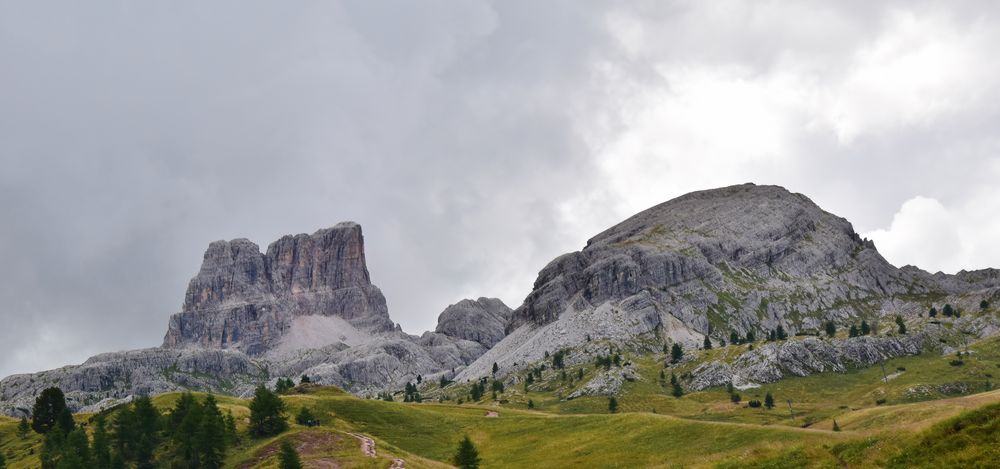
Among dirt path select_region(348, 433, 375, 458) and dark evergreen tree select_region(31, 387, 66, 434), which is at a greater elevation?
dark evergreen tree select_region(31, 387, 66, 434)

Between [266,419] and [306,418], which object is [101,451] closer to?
[266,419]

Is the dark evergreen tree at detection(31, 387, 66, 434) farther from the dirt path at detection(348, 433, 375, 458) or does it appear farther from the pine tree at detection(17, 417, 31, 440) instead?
the dirt path at detection(348, 433, 375, 458)

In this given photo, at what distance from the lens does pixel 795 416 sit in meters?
169

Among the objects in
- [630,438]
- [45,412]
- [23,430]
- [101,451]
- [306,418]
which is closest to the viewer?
[630,438]

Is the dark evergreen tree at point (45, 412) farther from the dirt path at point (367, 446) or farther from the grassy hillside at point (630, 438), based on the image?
the dirt path at point (367, 446)

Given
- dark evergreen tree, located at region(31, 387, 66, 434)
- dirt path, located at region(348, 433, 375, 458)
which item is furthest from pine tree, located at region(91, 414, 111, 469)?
dark evergreen tree, located at region(31, 387, 66, 434)

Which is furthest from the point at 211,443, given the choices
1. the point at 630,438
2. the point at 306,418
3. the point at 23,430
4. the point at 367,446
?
the point at 23,430

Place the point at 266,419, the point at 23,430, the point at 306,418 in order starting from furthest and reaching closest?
the point at 23,430 → the point at 306,418 → the point at 266,419

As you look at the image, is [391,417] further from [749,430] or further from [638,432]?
[749,430]

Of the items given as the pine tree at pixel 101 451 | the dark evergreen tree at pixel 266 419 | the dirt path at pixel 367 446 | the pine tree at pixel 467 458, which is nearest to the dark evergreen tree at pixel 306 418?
the dark evergreen tree at pixel 266 419

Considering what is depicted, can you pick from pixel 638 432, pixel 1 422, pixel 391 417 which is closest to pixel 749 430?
pixel 638 432

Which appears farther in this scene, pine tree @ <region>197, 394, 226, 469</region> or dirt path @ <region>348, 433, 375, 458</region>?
pine tree @ <region>197, 394, 226, 469</region>

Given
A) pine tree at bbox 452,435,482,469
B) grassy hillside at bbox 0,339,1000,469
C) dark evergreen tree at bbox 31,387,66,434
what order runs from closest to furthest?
grassy hillside at bbox 0,339,1000,469 → pine tree at bbox 452,435,482,469 → dark evergreen tree at bbox 31,387,66,434

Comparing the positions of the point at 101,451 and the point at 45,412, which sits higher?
the point at 45,412
